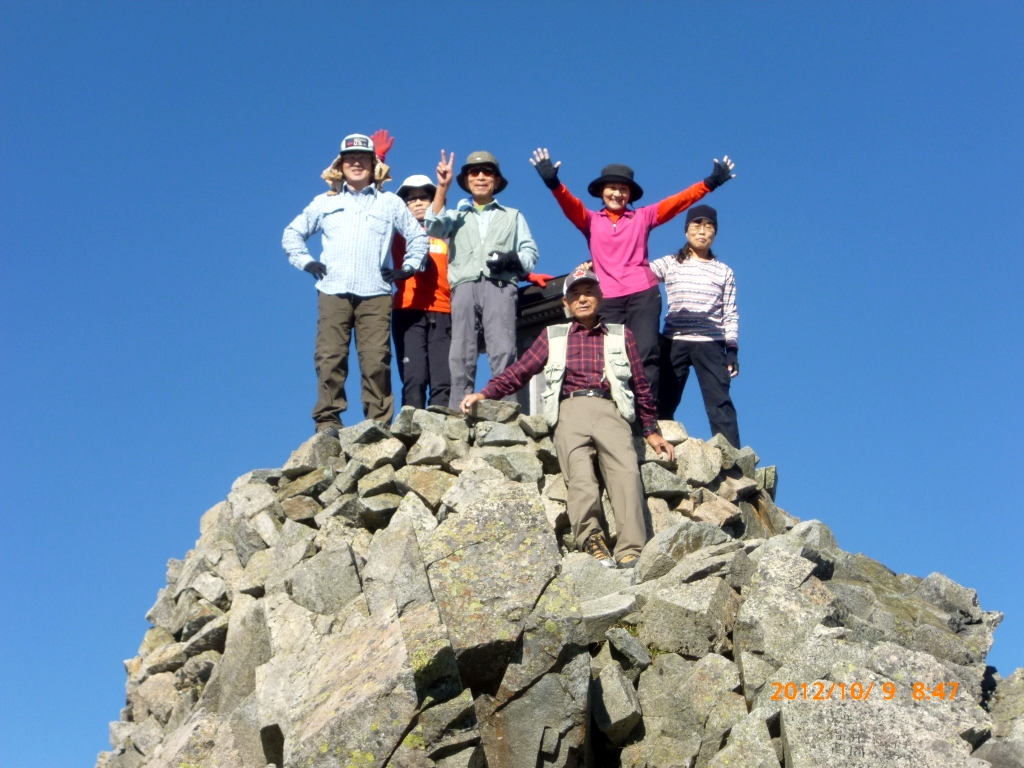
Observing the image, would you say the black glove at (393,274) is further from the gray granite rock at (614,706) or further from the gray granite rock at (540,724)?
the gray granite rock at (540,724)

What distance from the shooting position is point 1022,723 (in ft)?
27.9

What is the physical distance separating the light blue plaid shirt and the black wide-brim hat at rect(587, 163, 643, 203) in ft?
6.61

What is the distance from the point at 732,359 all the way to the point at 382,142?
497 cm

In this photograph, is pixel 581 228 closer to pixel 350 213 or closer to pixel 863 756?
pixel 350 213

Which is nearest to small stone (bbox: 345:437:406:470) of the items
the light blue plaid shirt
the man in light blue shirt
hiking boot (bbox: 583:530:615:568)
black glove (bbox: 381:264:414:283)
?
Result: the man in light blue shirt

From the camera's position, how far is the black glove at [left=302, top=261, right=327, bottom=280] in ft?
45.3

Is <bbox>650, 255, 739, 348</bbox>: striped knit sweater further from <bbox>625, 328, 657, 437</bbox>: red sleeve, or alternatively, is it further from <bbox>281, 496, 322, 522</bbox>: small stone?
<bbox>281, 496, 322, 522</bbox>: small stone

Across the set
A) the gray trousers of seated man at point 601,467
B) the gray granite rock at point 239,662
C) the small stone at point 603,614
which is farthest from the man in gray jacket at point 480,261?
the small stone at point 603,614

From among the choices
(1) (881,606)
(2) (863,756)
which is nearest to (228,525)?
(1) (881,606)

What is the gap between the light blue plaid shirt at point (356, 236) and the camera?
13.8 m

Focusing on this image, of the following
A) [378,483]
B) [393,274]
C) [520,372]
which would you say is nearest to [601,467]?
[520,372]

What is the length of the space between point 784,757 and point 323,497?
20.4 ft

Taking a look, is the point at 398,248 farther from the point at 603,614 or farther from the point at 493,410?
the point at 603,614
